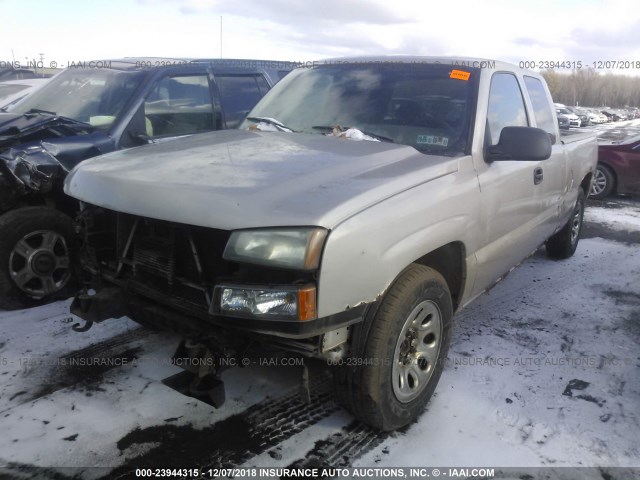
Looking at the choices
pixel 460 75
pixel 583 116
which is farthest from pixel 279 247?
pixel 583 116

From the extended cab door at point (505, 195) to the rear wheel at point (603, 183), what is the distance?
6380mm

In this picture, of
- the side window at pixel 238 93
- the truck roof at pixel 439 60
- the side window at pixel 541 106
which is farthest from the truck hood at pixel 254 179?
the side window at pixel 238 93

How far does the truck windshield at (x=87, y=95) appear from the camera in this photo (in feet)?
15.2

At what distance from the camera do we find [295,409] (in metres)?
3.02

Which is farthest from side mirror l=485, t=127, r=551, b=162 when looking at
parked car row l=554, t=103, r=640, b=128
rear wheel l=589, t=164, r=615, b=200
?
parked car row l=554, t=103, r=640, b=128

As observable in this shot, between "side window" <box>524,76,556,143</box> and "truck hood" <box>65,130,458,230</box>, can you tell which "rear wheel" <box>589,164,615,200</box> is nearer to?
"side window" <box>524,76,556,143</box>

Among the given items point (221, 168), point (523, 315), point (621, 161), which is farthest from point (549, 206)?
point (621, 161)

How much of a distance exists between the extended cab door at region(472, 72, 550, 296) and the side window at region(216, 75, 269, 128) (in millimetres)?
2500

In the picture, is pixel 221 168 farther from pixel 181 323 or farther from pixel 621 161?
pixel 621 161

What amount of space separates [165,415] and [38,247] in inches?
77.9

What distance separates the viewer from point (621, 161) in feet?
31.7

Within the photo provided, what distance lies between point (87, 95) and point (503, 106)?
3.56 m

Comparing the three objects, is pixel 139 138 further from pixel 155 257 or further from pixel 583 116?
pixel 583 116

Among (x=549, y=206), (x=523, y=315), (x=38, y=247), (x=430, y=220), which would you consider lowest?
(x=523, y=315)
